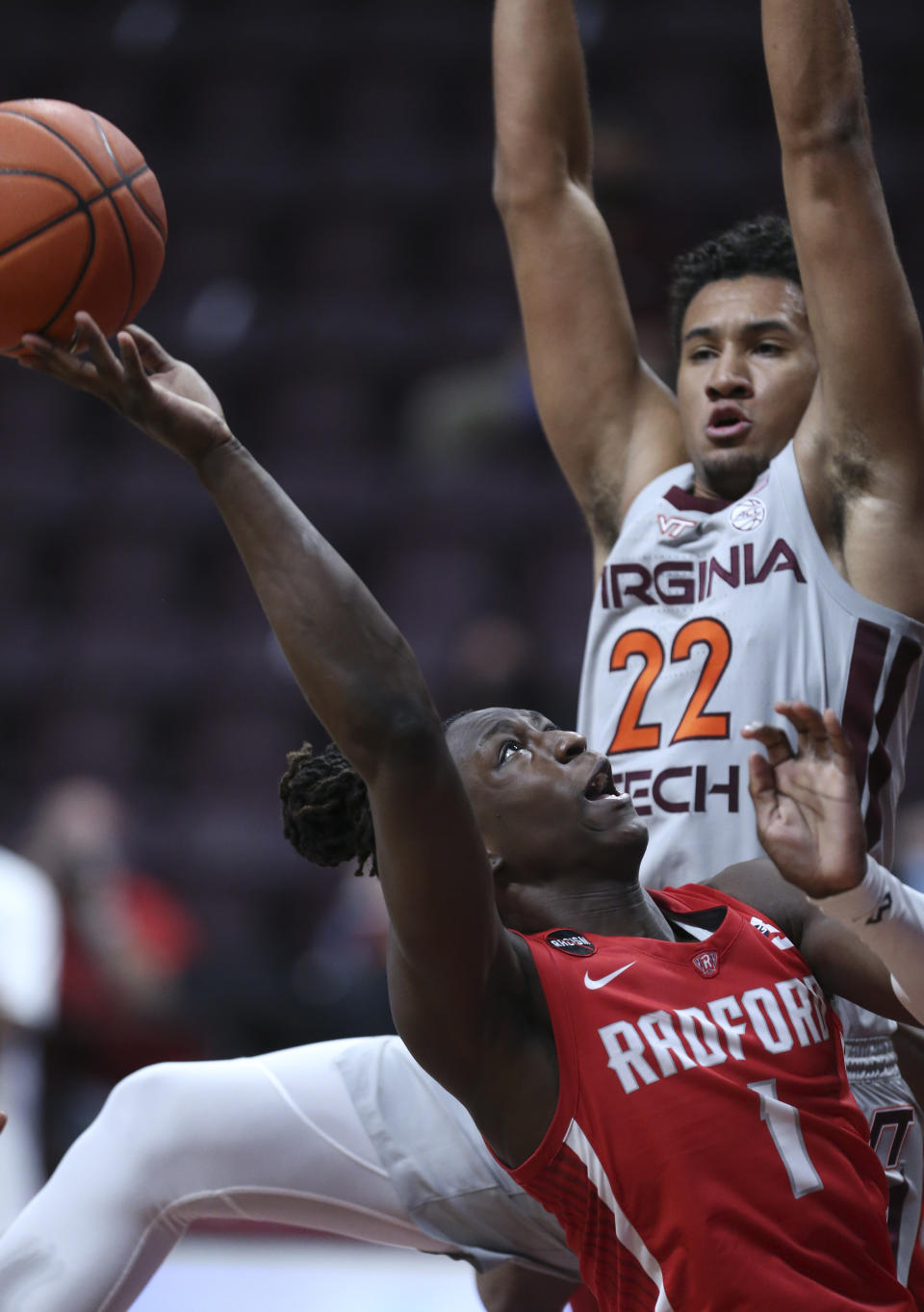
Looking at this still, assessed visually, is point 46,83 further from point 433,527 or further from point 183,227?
point 433,527

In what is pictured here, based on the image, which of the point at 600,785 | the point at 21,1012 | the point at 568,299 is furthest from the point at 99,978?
the point at 600,785

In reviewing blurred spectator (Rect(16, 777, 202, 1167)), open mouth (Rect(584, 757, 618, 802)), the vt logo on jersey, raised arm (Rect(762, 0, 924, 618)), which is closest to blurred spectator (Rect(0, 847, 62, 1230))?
blurred spectator (Rect(16, 777, 202, 1167))

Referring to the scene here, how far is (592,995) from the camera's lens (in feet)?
7.87

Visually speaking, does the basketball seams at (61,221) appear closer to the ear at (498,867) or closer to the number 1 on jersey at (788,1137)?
the ear at (498,867)

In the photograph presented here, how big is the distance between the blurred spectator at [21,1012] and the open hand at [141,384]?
11.4ft

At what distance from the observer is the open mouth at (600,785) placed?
260 cm

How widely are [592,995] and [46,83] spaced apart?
9717mm

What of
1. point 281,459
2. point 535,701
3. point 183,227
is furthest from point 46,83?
point 535,701

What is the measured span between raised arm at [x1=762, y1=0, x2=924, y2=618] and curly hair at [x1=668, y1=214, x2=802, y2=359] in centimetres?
43

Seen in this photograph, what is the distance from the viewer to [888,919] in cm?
231

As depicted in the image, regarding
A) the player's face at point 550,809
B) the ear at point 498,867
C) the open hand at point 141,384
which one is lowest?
the ear at point 498,867

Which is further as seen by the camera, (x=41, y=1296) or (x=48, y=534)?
(x=48, y=534)

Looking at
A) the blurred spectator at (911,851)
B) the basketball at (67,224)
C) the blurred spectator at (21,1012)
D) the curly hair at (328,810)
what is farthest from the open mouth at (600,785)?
the blurred spectator at (911,851)

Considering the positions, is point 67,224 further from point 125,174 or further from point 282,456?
point 282,456
